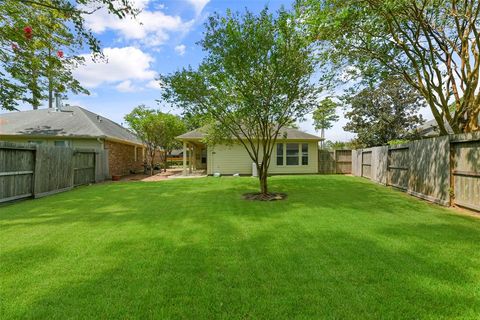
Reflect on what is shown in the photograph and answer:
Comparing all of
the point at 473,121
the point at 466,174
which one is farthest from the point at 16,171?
the point at 473,121

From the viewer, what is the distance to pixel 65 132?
1600 centimetres

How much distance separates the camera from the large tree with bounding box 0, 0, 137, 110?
8.09 m

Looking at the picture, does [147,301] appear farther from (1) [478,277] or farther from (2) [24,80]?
(2) [24,80]

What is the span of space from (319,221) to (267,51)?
528 cm

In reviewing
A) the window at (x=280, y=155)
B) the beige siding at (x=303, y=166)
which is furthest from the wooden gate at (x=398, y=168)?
the window at (x=280, y=155)

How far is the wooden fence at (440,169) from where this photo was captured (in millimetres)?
6543

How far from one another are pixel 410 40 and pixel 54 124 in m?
19.5

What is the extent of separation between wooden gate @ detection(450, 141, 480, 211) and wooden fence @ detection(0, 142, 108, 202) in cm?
1267

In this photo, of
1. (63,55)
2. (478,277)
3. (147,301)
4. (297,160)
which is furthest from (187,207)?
(297,160)

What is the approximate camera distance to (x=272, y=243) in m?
4.45

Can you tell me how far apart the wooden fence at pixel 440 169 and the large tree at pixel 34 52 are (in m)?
9.27

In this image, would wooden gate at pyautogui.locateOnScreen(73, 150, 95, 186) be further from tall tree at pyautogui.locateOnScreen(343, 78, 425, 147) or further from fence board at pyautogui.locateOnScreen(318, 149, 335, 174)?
tall tree at pyautogui.locateOnScreen(343, 78, 425, 147)

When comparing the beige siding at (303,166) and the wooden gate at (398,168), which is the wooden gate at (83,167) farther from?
the wooden gate at (398,168)

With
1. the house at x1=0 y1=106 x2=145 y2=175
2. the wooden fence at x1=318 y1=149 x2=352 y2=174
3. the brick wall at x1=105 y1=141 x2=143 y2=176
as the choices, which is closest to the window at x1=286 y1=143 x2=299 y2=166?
the wooden fence at x1=318 y1=149 x2=352 y2=174
